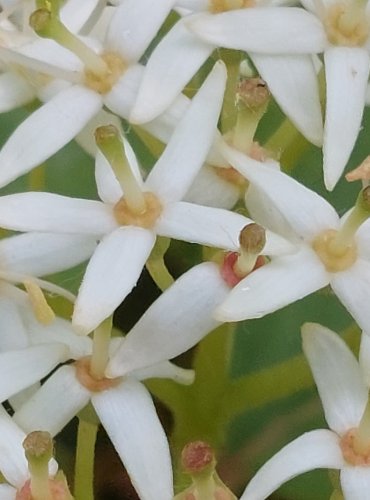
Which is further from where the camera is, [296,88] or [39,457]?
[296,88]

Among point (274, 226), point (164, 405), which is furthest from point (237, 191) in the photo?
point (164, 405)

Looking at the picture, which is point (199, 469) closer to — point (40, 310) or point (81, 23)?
point (40, 310)

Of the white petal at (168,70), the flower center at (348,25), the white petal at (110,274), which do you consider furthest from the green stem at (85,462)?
the flower center at (348,25)

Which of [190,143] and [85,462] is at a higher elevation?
[190,143]

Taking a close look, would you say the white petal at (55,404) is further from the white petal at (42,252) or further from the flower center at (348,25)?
the flower center at (348,25)

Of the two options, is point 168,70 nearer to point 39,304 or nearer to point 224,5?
point 224,5

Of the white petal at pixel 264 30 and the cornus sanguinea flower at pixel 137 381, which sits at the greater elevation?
the white petal at pixel 264 30

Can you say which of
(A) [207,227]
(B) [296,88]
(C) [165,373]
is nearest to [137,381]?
(C) [165,373]

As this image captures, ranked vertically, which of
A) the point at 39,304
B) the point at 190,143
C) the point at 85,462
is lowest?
the point at 85,462
